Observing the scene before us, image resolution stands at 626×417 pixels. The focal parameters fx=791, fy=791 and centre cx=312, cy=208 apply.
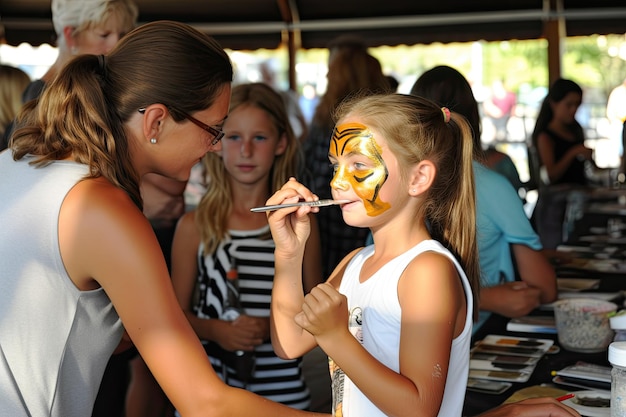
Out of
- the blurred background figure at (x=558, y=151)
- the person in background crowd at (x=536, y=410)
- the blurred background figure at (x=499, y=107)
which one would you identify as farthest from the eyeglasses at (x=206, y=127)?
the blurred background figure at (x=499, y=107)

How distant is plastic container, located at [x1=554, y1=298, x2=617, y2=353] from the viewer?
82.3 inches

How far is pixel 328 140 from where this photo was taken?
11.9 feet

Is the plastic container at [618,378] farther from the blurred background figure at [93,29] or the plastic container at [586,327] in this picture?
the blurred background figure at [93,29]

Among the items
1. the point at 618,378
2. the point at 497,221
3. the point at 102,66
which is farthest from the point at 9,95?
the point at 618,378

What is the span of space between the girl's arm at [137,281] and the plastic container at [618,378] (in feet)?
2.28

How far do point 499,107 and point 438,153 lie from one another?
9899 millimetres

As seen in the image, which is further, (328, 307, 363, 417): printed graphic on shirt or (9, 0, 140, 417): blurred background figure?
(9, 0, 140, 417): blurred background figure

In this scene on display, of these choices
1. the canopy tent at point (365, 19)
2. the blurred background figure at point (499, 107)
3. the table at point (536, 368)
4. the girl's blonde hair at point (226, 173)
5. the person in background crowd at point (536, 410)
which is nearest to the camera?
the person in background crowd at point (536, 410)

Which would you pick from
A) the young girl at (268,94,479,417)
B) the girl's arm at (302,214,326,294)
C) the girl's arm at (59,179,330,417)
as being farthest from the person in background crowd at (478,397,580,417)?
the girl's arm at (302,214,326,294)

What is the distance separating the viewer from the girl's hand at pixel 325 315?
1.34 meters

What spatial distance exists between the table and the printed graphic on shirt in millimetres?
341

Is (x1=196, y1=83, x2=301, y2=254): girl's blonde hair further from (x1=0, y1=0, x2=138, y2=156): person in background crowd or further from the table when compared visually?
the table

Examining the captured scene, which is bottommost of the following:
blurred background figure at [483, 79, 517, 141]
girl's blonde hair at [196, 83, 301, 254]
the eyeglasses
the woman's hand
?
blurred background figure at [483, 79, 517, 141]

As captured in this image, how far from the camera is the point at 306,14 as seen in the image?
9.25m
